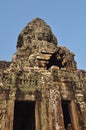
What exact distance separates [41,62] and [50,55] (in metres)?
1.05

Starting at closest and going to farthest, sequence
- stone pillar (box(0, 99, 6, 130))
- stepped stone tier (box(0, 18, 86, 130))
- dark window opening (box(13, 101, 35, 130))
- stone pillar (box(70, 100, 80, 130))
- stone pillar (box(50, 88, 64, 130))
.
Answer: stone pillar (box(0, 99, 6, 130))
stone pillar (box(50, 88, 64, 130))
stepped stone tier (box(0, 18, 86, 130))
stone pillar (box(70, 100, 80, 130))
dark window opening (box(13, 101, 35, 130))

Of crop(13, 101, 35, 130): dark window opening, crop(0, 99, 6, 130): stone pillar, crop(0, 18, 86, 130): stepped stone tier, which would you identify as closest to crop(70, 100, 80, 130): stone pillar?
crop(0, 18, 86, 130): stepped stone tier

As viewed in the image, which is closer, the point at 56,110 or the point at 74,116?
the point at 56,110

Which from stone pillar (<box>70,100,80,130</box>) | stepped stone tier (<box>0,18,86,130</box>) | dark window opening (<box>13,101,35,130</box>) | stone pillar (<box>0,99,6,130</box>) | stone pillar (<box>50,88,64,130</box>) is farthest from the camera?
dark window opening (<box>13,101,35,130</box>)

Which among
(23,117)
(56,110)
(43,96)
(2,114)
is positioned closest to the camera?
(2,114)

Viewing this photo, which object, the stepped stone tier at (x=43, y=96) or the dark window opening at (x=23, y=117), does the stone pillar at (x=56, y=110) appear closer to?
the stepped stone tier at (x=43, y=96)

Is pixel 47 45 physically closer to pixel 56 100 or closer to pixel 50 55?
pixel 50 55

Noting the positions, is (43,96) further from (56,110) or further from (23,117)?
(23,117)

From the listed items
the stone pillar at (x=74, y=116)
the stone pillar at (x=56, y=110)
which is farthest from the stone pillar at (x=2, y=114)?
the stone pillar at (x=74, y=116)

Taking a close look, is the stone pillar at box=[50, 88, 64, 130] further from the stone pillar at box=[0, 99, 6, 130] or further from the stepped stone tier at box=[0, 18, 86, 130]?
the stone pillar at box=[0, 99, 6, 130]

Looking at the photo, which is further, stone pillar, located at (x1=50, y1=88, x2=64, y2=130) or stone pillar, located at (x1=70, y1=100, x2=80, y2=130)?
stone pillar, located at (x1=70, y1=100, x2=80, y2=130)

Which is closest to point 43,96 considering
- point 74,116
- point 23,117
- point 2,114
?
point 74,116

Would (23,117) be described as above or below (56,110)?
above

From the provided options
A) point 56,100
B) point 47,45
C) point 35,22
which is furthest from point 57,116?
point 35,22
